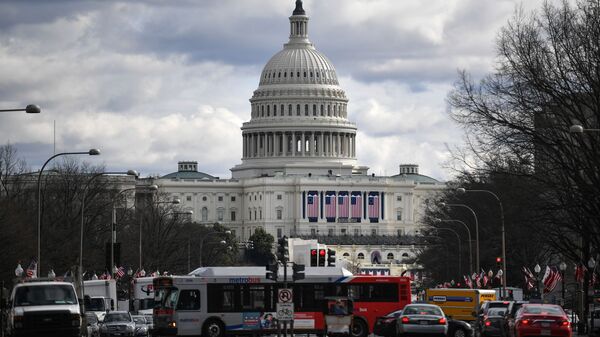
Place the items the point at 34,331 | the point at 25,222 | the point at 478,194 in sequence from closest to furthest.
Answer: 1. the point at 34,331
2. the point at 25,222
3. the point at 478,194

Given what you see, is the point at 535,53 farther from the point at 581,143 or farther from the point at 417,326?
the point at 417,326

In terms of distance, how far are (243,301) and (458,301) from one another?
1722cm

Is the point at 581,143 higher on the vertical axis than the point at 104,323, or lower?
higher

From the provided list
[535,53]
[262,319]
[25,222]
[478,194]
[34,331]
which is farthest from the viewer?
[478,194]

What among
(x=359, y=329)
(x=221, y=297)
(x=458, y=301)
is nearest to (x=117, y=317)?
(x=221, y=297)

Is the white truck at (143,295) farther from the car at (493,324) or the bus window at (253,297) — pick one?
the car at (493,324)

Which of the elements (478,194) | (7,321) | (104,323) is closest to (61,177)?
(478,194)

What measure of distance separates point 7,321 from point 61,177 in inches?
3202

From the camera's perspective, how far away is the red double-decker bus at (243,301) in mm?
68500

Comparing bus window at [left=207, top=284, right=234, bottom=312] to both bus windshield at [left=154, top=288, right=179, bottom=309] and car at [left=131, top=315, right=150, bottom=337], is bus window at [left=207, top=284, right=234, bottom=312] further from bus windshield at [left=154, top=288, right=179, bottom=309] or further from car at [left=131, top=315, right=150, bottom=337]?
car at [left=131, top=315, right=150, bottom=337]

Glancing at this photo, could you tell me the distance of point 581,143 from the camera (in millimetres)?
69688

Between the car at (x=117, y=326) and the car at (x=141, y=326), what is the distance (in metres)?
1.12

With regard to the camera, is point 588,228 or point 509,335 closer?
point 509,335

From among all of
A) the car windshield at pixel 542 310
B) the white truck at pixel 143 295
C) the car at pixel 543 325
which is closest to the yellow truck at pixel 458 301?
the white truck at pixel 143 295
